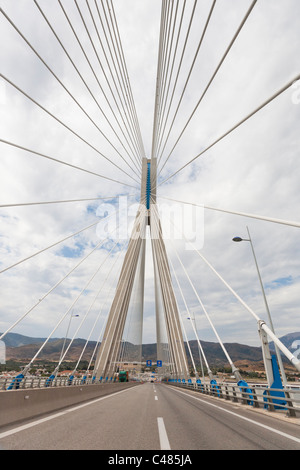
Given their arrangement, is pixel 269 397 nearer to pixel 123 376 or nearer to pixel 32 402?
pixel 32 402

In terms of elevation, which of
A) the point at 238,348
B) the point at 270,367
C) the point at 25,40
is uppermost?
the point at 238,348

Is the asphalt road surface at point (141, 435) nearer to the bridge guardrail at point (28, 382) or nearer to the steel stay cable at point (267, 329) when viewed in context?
the steel stay cable at point (267, 329)

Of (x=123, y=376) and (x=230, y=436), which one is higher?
(x=123, y=376)

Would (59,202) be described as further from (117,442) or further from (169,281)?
(169,281)

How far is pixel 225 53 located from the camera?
24.2ft

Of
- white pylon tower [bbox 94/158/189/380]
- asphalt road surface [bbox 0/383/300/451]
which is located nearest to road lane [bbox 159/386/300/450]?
asphalt road surface [bbox 0/383/300/451]

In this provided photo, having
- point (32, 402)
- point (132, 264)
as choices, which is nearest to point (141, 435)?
point (32, 402)

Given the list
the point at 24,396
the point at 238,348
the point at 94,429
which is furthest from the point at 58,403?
the point at 238,348

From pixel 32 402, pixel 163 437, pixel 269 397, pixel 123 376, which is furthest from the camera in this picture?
pixel 123 376

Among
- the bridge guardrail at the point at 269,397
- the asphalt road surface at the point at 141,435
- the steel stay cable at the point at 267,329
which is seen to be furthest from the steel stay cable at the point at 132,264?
the asphalt road surface at the point at 141,435

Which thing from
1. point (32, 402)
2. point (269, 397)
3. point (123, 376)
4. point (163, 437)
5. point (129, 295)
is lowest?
point (163, 437)

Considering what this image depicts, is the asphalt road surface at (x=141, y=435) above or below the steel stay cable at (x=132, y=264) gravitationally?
below

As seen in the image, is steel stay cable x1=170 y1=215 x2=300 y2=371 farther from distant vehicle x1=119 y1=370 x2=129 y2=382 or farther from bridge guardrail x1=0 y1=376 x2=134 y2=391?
distant vehicle x1=119 y1=370 x2=129 y2=382
